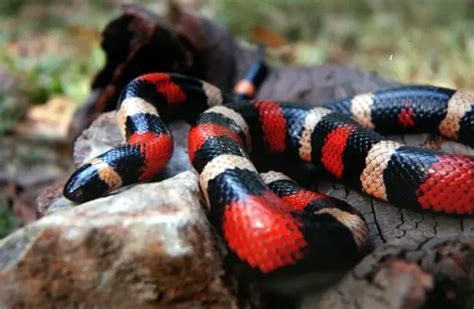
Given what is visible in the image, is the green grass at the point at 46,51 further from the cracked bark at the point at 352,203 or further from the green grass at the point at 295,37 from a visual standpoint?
the cracked bark at the point at 352,203

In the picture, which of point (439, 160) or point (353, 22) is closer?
Answer: point (439, 160)

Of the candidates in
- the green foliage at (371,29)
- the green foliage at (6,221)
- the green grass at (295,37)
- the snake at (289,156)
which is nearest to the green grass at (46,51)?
the green grass at (295,37)

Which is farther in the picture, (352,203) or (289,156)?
(289,156)

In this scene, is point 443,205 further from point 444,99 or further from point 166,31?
point 166,31

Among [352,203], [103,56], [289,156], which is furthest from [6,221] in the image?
[103,56]

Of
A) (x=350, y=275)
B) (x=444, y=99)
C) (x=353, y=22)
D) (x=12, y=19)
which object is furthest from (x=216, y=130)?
(x=12, y=19)

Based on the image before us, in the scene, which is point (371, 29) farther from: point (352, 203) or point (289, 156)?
point (352, 203)
